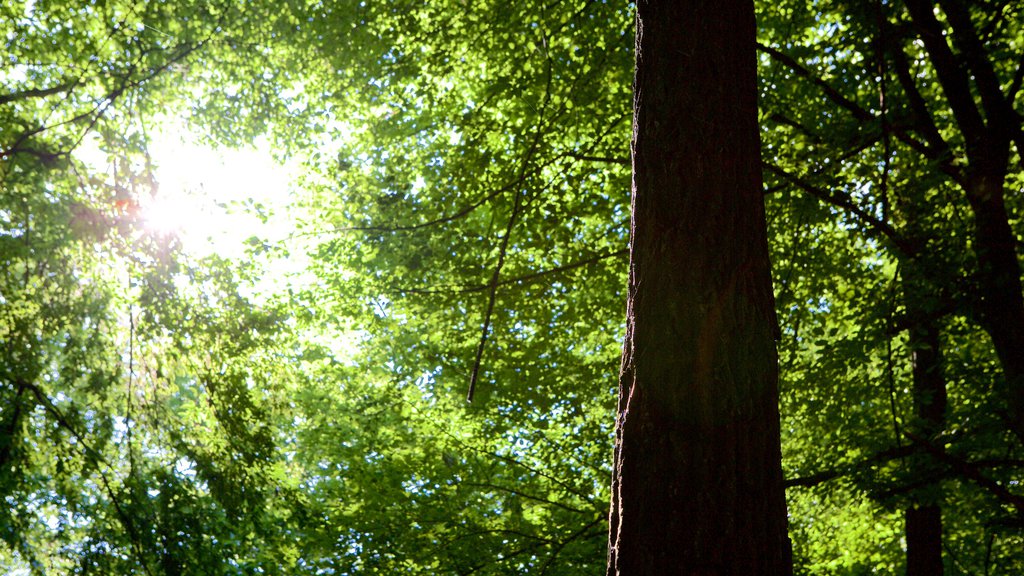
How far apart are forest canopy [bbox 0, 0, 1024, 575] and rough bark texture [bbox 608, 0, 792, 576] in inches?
126

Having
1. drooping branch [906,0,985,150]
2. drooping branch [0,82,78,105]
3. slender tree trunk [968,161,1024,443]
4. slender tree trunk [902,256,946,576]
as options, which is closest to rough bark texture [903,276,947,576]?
slender tree trunk [902,256,946,576]

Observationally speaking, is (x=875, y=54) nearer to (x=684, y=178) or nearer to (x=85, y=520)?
(x=684, y=178)

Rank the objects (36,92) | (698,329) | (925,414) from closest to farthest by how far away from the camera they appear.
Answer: (698,329) < (36,92) < (925,414)

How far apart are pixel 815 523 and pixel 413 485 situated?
235 inches

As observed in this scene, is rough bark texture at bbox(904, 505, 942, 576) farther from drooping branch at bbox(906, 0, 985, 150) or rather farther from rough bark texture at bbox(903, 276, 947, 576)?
drooping branch at bbox(906, 0, 985, 150)

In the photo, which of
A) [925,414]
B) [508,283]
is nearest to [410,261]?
[508,283]

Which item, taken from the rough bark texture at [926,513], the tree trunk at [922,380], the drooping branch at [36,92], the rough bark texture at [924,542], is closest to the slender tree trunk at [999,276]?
the tree trunk at [922,380]

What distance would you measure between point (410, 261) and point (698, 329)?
5540mm

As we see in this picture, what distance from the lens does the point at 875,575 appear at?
32.5 ft

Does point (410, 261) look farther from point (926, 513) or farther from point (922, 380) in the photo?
point (926, 513)

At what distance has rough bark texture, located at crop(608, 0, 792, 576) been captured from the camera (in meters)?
2.22

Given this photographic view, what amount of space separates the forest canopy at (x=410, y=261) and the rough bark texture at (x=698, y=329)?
3.19 m

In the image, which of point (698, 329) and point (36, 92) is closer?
point (698, 329)

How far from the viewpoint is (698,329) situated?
2.41 meters
